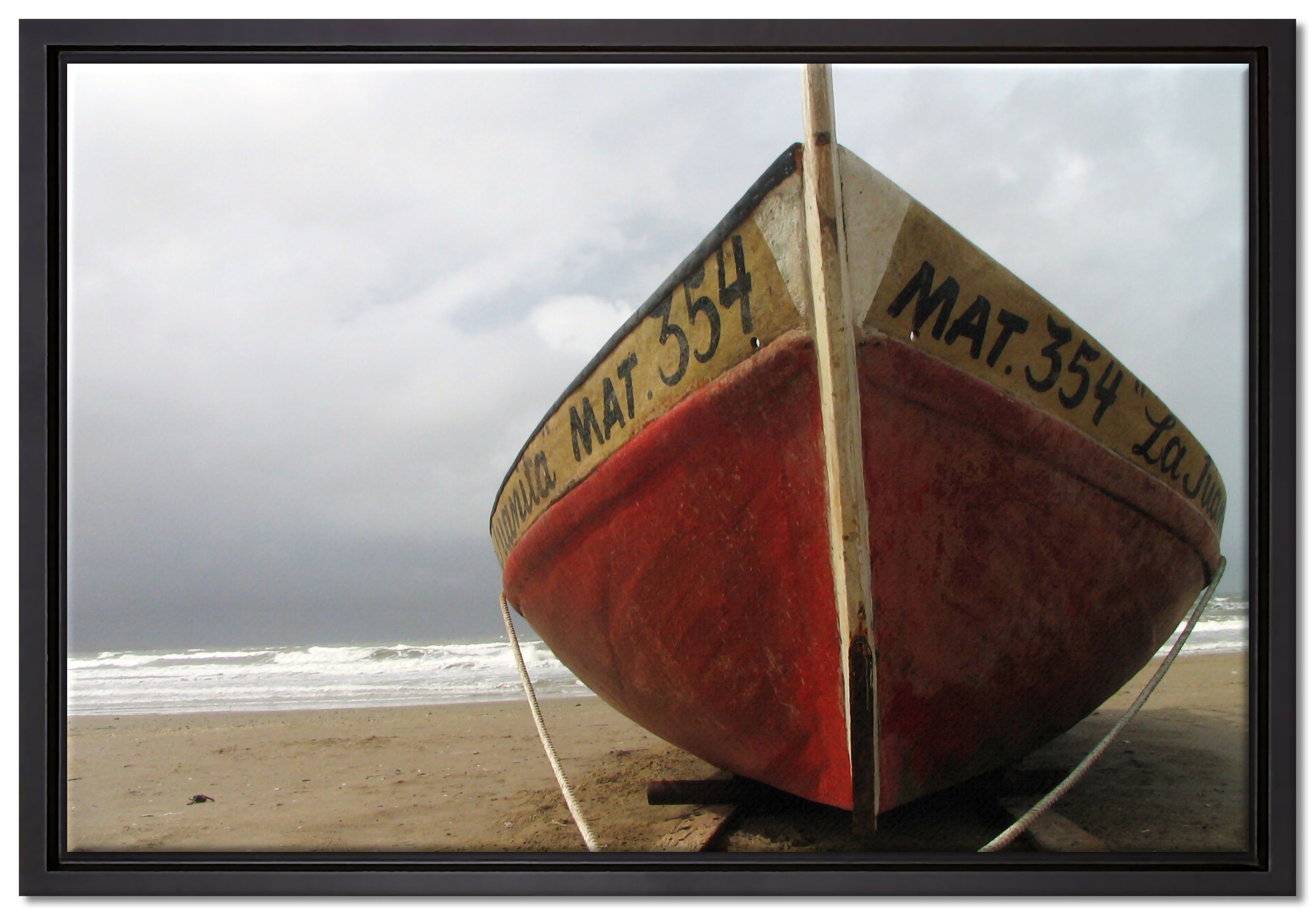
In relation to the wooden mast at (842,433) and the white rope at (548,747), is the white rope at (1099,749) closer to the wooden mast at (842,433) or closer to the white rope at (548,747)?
the wooden mast at (842,433)

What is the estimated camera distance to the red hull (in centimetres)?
193

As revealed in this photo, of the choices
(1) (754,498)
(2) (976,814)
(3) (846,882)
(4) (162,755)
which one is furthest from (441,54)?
(4) (162,755)

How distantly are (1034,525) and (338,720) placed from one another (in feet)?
19.4

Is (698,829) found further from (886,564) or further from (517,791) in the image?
(886,564)

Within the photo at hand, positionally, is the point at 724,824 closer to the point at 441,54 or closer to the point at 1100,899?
the point at 1100,899

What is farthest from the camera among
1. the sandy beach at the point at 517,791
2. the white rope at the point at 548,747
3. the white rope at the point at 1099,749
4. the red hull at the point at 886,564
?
the sandy beach at the point at 517,791

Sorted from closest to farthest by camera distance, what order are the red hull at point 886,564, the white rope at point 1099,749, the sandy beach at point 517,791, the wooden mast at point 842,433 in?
the wooden mast at point 842,433
the red hull at point 886,564
the white rope at point 1099,749
the sandy beach at point 517,791

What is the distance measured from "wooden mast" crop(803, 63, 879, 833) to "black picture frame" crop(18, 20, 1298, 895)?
425 millimetres

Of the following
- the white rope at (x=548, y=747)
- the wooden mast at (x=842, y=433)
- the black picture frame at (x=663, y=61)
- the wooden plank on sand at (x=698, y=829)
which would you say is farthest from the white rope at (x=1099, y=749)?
the white rope at (x=548, y=747)

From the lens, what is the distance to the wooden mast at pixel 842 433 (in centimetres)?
173

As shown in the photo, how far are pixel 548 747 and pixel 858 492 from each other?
138cm

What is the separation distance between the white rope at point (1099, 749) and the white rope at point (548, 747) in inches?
41.8

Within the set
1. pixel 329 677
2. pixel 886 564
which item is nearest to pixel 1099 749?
pixel 886 564

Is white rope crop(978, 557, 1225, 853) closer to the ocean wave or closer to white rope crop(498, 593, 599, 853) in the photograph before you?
white rope crop(498, 593, 599, 853)
